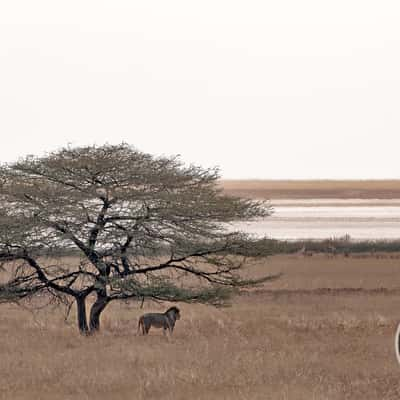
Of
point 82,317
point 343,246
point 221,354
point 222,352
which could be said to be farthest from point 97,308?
point 343,246

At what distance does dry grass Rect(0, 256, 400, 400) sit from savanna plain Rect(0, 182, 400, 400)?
31 millimetres

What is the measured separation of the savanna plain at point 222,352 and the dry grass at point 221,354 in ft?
0.10

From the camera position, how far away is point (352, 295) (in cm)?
4062

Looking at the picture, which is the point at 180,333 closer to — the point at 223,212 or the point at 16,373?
the point at 223,212

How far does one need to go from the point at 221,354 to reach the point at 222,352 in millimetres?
377

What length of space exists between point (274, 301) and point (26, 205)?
15.5 m

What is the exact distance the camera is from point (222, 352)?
2334 centimetres

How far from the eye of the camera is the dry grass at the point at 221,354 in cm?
1811

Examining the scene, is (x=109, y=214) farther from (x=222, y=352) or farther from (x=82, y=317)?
(x=222, y=352)

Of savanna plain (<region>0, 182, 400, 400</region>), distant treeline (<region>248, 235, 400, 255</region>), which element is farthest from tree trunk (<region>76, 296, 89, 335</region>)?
distant treeline (<region>248, 235, 400, 255</region>)

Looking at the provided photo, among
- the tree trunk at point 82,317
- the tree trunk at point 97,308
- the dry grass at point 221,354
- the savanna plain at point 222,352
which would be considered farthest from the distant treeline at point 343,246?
the tree trunk at point 82,317

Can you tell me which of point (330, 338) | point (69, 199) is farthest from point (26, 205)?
point (330, 338)

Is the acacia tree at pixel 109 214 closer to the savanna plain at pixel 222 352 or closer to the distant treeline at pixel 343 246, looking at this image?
the savanna plain at pixel 222 352

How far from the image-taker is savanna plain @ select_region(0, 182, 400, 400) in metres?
18.1
